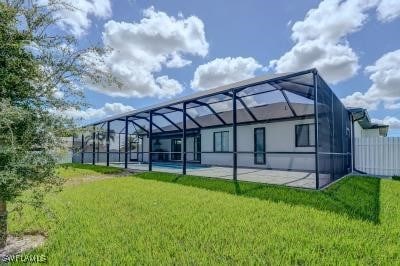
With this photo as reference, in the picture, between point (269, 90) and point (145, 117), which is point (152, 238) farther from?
point (145, 117)

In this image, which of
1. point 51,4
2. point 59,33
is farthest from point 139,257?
point 51,4

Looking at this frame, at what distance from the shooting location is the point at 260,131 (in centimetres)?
1412

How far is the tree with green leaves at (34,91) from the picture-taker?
2.96 m

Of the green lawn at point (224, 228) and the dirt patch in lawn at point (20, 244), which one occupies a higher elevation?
the green lawn at point (224, 228)

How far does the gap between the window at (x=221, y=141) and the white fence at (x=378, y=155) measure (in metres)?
6.71

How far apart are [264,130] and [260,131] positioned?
290mm

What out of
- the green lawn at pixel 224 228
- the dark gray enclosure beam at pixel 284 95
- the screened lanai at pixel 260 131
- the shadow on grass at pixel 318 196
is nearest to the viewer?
the green lawn at pixel 224 228

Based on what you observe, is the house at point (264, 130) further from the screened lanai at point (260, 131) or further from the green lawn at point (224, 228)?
the green lawn at point (224, 228)

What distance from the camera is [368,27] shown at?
1206cm

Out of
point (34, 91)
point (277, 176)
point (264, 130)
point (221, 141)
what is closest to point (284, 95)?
point (277, 176)

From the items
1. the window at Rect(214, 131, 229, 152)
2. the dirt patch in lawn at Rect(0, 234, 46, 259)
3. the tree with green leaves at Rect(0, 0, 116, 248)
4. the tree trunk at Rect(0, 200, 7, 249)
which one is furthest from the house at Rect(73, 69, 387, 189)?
the dirt patch in lawn at Rect(0, 234, 46, 259)

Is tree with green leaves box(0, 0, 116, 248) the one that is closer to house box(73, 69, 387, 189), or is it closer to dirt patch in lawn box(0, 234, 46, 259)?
dirt patch in lawn box(0, 234, 46, 259)

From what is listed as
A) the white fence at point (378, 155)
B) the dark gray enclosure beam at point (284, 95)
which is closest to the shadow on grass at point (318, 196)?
the dark gray enclosure beam at point (284, 95)

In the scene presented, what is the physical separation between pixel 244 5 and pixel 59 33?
25.7 feet
